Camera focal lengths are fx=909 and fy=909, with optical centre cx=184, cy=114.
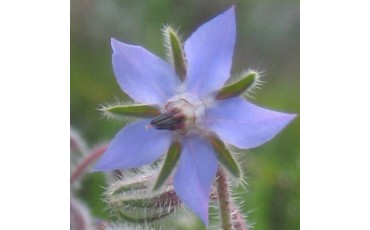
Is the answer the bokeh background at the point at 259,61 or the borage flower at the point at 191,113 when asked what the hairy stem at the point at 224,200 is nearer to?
the borage flower at the point at 191,113

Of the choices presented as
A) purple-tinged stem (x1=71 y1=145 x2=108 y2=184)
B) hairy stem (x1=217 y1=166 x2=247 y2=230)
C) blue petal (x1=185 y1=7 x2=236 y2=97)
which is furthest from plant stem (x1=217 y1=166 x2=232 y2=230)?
purple-tinged stem (x1=71 y1=145 x2=108 y2=184)

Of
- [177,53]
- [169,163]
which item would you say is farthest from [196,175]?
[177,53]

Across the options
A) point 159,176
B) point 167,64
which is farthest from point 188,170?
point 167,64

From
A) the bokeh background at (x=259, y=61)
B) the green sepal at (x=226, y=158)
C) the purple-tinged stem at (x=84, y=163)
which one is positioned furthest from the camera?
the purple-tinged stem at (x=84, y=163)

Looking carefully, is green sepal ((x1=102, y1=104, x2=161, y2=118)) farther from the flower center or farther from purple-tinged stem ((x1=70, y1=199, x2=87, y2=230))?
purple-tinged stem ((x1=70, y1=199, x2=87, y2=230))

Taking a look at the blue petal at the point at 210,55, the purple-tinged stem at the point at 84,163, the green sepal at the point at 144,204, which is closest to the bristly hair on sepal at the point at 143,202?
the green sepal at the point at 144,204

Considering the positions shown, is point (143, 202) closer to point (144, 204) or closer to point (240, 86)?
point (144, 204)

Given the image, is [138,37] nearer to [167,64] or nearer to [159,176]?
[167,64]
